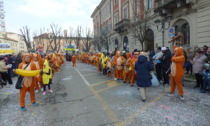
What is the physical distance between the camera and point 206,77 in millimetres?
5266

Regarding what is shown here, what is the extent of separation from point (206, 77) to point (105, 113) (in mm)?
4101

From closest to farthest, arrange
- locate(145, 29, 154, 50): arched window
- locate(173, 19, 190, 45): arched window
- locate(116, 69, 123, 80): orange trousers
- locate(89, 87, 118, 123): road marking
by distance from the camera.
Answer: locate(89, 87, 118, 123): road marking < locate(116, 69, 123, 80): orange trousers < locate(173, 19, 190, 45): arched window < locate(145, 29, 154, 50): arched window

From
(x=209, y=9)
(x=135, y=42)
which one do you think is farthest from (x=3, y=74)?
(x=135, y=42)

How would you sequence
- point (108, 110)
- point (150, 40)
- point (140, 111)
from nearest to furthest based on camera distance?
point (140, 111), point (108, 110), point (150, 40)

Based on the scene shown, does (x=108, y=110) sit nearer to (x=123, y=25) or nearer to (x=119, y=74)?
(x=119, y=74)

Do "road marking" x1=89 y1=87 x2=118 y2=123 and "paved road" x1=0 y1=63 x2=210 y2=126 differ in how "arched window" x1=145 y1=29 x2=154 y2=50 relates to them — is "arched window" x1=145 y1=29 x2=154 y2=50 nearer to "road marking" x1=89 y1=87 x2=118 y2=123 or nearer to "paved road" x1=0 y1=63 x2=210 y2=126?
"paved road" x1=0 y1=63 x2=210 y2=126

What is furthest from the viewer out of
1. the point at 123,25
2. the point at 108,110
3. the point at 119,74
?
the point at 123,25

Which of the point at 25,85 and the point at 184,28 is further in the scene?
the point at 184,28

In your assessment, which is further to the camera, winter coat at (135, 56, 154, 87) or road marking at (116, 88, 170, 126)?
winter coat at (135, 56, 154, 87)

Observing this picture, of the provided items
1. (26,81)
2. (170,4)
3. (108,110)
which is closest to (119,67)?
(108,110)

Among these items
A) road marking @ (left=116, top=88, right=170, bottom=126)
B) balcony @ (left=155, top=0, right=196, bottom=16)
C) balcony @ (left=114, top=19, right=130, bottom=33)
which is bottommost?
road marking @ (left=116, top=88, right=170, bottom=126)

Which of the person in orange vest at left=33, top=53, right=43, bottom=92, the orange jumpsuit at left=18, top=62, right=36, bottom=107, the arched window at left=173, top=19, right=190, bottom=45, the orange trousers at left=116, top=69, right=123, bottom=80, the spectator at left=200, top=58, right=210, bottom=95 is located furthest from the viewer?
the arched window at left=173, top=19, right=190, bottom=45

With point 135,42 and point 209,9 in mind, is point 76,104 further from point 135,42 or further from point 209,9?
point 135,42

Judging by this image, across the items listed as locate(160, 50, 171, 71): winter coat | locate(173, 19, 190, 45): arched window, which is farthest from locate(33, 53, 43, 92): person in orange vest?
locate(173, 19, 190, 45): arched window
